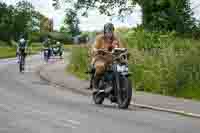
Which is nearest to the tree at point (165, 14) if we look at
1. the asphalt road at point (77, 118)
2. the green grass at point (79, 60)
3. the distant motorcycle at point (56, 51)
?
the green grass at point (79, 60)

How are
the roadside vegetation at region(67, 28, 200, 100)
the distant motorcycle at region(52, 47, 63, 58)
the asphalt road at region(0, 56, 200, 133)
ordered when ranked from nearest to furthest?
the asphalt road at region(0, 56, 200, 133) < the roadside vegetation at region(67, 28, 200, 100) < the distant motorcycle at region(52, 47, 63, 58)

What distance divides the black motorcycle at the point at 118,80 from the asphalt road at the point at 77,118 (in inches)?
10.2

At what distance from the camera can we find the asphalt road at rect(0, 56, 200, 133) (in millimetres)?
11820

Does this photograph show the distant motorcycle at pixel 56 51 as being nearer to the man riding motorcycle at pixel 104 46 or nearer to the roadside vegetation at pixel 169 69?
the roadside vegetation at pixel 169 69

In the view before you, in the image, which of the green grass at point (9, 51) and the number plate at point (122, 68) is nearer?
the number plate at point (122, 68)

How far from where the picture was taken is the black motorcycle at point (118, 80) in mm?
15633

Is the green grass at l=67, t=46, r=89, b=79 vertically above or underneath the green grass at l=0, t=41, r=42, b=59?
above

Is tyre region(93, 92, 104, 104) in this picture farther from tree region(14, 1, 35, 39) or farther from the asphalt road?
tree region(14, 1, 35, 39)

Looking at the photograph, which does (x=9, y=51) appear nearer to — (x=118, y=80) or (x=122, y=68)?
(x=118, y=80)

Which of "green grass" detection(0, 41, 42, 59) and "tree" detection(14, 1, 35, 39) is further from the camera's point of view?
"tree" detection(14, 1, 35, 39)

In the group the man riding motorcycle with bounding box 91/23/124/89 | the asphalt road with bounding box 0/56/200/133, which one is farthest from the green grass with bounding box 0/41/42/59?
the man riding motorcycle with bounding box 91/23/124/89

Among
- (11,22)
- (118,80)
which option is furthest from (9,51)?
(118,80)

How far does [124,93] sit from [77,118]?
232cm

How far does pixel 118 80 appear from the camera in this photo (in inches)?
624
